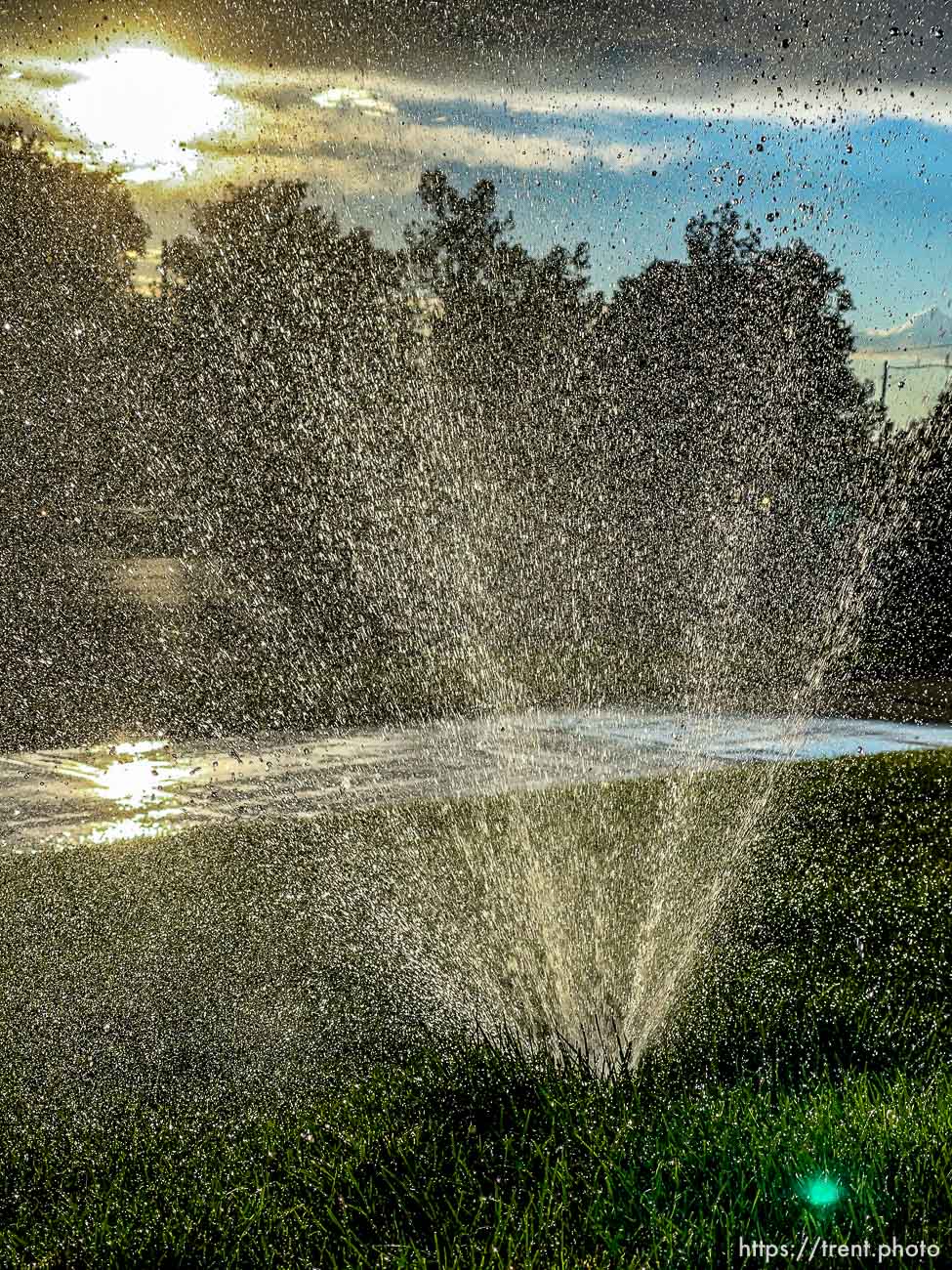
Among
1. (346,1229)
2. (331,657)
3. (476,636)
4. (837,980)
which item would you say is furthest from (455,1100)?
(476,636)

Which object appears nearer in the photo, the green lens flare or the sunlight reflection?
the green lens flare

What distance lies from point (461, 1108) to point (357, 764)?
12.9 feet

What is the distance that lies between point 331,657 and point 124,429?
9.99 metres

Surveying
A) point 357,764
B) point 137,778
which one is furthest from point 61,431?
point 357,764

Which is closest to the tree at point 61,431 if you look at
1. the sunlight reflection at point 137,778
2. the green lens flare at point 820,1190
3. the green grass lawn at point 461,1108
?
the sunlight reflection at point 137,778

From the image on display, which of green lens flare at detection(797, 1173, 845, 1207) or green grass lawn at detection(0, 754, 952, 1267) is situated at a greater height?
green grass lawn at detection(0, 754, 952, 1267)

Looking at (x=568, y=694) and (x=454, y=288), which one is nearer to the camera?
(x=568, y=694)

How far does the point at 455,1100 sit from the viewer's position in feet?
10.7

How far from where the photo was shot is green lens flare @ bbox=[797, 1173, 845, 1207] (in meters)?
2.54

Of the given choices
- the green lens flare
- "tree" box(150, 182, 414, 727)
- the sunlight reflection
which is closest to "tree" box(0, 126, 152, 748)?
the sunlight reflection

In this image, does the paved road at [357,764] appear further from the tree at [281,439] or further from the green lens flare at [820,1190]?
the green lens flare at [820,1190]

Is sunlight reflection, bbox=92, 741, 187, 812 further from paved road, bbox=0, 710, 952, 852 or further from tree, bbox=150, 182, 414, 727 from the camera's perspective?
tree, bbox=150, 182, 414, 727

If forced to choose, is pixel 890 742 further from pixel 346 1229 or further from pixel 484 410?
pixel 484 410

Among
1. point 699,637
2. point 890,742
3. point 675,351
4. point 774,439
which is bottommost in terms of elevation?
point 890,742
